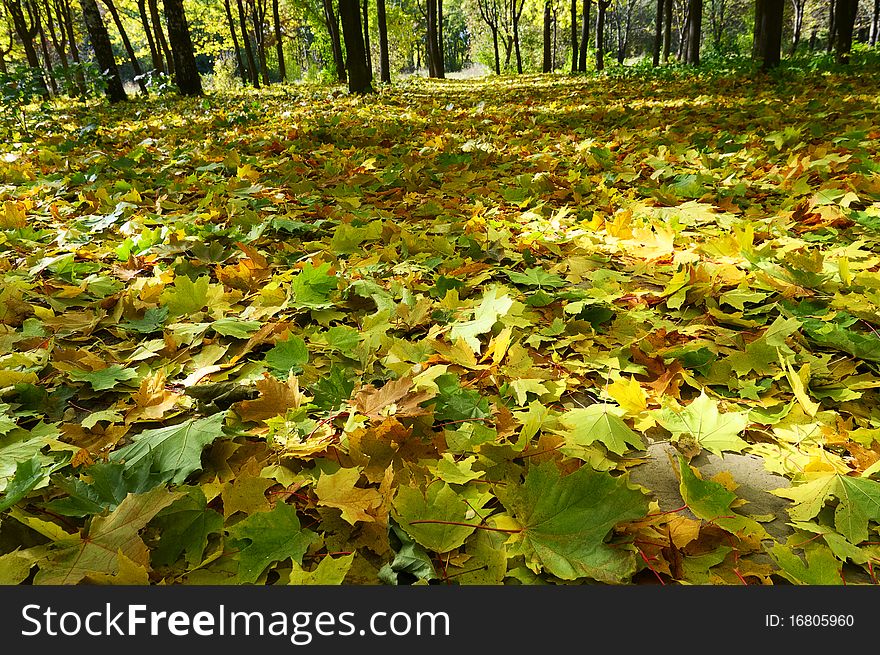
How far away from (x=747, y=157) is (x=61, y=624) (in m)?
4.22

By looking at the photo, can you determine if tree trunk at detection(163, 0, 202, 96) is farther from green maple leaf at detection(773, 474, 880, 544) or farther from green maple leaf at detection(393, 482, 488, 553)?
green maple leaf at detection(773, 474, 880, 544)

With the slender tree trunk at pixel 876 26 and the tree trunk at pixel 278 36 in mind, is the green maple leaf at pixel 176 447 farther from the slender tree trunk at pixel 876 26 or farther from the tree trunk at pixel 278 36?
the slender tree trunk at pixel 876 26

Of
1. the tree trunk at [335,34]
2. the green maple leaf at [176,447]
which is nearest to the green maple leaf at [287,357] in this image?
the green maple leaf at [176,447]

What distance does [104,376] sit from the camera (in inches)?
57.9

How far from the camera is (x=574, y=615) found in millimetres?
873

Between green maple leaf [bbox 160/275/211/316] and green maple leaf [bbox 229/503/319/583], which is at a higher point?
green maple leaf [bbox 160/275/211/316]

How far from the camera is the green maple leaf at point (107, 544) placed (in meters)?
0.90

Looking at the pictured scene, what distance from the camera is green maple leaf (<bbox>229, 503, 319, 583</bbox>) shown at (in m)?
0.94

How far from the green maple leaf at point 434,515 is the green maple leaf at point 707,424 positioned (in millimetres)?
560

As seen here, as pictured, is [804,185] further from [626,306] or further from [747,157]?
[626,306]

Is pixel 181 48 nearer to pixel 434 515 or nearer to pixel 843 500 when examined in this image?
pixel 434 515

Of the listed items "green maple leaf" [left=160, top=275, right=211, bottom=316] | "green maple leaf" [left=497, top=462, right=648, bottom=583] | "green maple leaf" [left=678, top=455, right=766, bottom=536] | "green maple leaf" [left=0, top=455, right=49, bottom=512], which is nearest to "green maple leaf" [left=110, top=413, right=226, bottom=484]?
"green maple leaf" [left=0, top=455, right=49, bottom=512]

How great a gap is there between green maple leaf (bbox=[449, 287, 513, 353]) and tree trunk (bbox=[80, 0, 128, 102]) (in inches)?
424

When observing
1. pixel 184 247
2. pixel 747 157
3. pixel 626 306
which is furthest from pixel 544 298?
pixel 747 157
